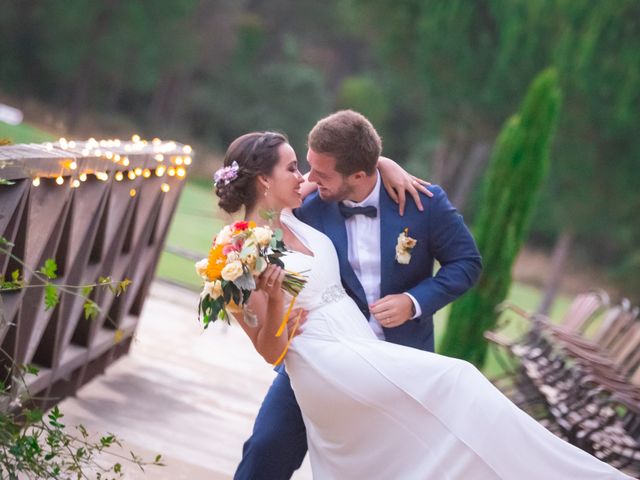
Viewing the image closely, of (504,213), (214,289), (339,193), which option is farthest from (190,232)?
(214,289)

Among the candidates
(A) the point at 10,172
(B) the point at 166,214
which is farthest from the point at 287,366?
(B) the point at 166,214

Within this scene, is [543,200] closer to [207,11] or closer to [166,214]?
[207,11]

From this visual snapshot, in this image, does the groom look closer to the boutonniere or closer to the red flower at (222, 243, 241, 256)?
the boutonniere

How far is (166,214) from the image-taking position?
8961 mm

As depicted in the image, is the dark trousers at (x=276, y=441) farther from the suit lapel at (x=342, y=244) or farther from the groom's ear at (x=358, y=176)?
the groom's ear at (x=358, y=176)

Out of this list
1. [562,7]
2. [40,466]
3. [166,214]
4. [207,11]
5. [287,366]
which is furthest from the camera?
[207,11]

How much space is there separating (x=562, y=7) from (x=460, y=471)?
85.1 ft

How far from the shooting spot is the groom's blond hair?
441 centimetres

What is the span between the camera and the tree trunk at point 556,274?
94.8 ft

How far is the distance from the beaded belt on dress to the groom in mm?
126

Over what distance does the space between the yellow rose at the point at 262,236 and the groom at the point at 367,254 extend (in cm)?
54

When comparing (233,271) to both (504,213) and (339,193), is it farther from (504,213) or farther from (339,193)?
(504,213)

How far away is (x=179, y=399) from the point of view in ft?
26.0

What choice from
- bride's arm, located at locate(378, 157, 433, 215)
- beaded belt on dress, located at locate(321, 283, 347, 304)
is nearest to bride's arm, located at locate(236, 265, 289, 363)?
beaded belt on dress, located at locate(321, 283, 347, 304)
